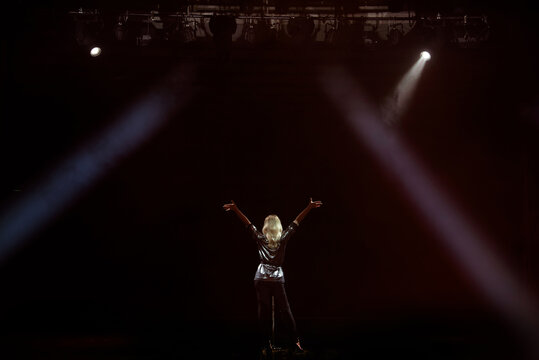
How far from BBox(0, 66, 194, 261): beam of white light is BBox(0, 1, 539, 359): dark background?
0.41 feet

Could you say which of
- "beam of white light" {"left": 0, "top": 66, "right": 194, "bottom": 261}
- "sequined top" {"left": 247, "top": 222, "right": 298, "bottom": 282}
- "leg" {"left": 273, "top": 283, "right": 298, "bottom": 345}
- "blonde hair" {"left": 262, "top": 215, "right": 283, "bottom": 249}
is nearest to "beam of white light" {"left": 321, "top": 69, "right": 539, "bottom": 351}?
"beam of white light" {"left": 0, "top": 66, "right": 194, "bottom": 261}

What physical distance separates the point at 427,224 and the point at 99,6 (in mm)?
5475

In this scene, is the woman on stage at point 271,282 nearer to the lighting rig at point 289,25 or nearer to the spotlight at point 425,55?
the lighting rig at point 289,25

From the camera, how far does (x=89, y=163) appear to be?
19.9ft

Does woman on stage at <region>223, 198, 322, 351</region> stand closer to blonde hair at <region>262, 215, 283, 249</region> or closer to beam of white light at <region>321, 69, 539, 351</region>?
blonde hair at <region>262, 215, 283, 249</region>

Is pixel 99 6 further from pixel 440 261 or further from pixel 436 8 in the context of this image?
pixel 440 261

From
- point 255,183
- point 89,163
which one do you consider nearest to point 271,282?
point 255,183

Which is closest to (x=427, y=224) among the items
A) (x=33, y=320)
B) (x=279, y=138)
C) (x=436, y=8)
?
(x=279, y=138)

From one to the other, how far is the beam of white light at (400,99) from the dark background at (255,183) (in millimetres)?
115

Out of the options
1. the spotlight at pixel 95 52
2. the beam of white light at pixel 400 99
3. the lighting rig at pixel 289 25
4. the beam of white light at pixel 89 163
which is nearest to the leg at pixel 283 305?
the lighting rig at pixel 289 25

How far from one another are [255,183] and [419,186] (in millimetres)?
2519

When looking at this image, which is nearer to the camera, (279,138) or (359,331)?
(359,331)

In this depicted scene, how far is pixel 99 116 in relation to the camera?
6.10 meters

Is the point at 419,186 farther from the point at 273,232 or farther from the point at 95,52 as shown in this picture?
the point at 95,52
